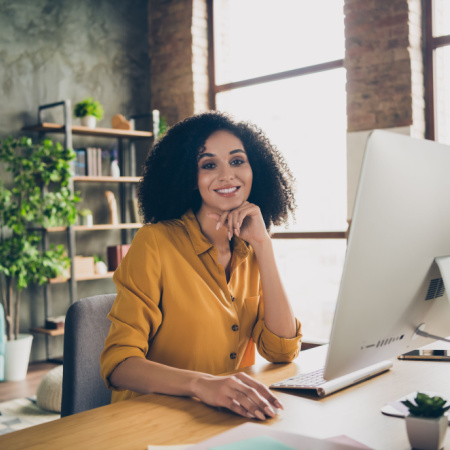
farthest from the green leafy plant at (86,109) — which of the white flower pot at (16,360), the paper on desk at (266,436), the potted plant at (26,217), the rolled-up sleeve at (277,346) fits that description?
the paper on desk at (266,436)

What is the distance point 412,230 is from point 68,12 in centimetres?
467

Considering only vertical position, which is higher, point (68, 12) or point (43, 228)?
point (68, 12)

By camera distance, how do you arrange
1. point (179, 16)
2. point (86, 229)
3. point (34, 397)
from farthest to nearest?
point (179, 16) → point (86, 229) → point (34, 397)

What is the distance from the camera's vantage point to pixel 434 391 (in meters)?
1.18

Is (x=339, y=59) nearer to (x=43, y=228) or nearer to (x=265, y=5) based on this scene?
(x=265, y=5)

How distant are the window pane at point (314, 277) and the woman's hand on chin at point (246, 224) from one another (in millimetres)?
2643

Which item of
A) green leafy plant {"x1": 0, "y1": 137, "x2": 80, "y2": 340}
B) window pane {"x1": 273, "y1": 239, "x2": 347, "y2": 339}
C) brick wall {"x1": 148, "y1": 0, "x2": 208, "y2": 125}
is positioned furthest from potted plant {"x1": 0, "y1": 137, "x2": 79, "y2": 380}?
window pane {"x1": 273, "y1": 239, "x2": 347, "y2": 339}

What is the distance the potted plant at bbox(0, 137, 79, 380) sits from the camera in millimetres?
4031

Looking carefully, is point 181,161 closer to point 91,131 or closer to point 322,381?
point 322,381

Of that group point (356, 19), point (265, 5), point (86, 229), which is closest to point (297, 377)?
point (356, 19)

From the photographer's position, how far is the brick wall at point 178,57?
5059 mm

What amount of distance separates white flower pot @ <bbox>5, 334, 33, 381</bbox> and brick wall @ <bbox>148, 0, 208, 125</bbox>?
240 centimetres

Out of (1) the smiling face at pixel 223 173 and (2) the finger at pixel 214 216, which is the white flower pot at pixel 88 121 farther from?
(2) the finger at pixel 214 216

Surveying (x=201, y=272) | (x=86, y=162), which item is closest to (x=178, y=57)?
(x=86, y=162)
